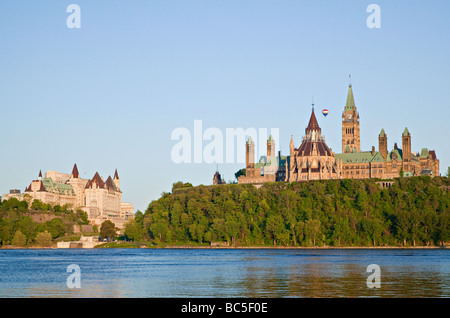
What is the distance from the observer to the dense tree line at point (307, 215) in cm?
14665

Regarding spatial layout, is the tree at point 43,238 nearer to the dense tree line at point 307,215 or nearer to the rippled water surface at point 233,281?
the dense tree line at point 307,215

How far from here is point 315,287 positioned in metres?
56.0

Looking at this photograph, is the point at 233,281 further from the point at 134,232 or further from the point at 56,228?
the point at 56,228

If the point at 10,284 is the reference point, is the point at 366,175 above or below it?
above

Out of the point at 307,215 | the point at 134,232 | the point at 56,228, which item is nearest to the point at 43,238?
the point at 56,228

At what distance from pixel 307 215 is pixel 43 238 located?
61.4 meters

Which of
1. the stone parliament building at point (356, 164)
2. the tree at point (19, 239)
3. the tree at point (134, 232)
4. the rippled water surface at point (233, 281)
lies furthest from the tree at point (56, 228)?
the rippled water surface at point (233, 281)

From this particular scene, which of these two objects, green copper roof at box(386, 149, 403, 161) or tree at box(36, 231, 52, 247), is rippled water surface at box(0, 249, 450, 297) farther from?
green copper roof at box(386, 149, 403, 161)

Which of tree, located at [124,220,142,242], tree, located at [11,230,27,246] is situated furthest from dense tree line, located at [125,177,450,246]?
tree, located at [11,230,27,246]

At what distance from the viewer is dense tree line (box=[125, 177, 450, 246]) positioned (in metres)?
147

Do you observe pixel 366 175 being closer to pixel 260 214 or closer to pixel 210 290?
pixel 260 214
